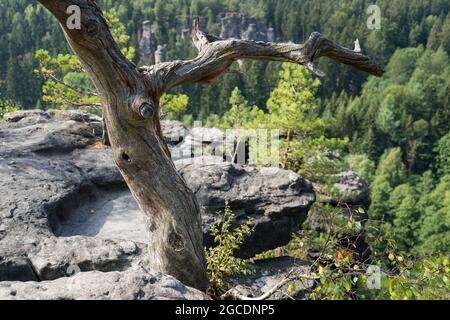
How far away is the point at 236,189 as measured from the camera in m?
9.30

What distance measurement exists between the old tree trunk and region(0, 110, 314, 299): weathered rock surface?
0.96 meters

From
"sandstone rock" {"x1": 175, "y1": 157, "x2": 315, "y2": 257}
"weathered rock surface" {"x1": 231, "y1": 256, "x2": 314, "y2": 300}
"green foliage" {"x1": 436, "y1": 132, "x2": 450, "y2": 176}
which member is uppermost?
"sandstone rock" {"x1": 175, "y1": 157, "x2": 315, "y2": 257}

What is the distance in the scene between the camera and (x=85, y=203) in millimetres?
9625

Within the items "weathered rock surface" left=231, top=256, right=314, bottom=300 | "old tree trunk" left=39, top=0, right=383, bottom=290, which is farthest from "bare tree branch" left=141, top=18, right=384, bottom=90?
"weathered rock surface" left=231, top=256, right=314, bottom=300

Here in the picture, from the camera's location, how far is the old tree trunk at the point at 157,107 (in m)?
4.88

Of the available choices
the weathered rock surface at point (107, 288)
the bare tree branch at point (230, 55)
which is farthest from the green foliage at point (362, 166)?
the weathered rock surface at point (107, 288)

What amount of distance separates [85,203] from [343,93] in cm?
7412

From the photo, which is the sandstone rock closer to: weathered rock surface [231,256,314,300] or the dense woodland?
weathered rock surface [231,256,314,300]

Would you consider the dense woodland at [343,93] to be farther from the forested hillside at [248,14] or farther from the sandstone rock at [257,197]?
the sandstone rock at [257,197]

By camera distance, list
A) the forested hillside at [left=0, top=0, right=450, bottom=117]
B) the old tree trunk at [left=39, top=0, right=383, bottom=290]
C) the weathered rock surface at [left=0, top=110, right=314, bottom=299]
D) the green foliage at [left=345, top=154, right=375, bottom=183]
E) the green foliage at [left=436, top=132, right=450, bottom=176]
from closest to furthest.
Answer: the old tree trunk at [left=39, top=0, right=383, bottom=290] < the weathered rock surface at [left=0, top=110, right=314, bottom=299] < the green foliage at [left=345, top=154, right=375, bottom=183] < the green foliage at [left=436, top=132, right=450, bottom=176] < the forested hillside at [left=0, top=0, right=450, bottom=117]

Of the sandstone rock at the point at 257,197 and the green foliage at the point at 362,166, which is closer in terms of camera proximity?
the sandstone rock at the point at 257,197

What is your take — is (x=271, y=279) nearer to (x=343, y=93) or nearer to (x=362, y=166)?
(x=362, y=166)

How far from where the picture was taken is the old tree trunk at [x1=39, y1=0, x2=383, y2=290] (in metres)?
4.88

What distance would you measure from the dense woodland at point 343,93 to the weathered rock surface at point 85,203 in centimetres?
273
